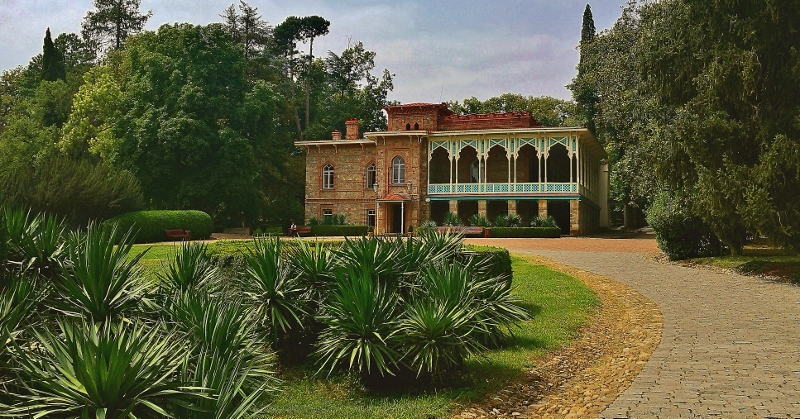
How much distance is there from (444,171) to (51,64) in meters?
30.6

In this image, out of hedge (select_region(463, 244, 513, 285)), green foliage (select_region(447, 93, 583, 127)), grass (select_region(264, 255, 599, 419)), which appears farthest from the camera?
green foliage (select_region(447, 93, 583, 127))

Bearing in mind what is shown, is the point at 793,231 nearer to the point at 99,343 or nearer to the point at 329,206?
the point at 99,343

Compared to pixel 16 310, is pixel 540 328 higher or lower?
lower

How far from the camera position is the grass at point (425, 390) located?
20.3ft

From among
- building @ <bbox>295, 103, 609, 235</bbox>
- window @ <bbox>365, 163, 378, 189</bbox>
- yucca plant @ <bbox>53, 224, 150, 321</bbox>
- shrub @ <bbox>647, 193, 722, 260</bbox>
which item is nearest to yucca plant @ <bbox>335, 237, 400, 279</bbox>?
yucca plant @ <bbox>53, 224, 150, 321</bbox>

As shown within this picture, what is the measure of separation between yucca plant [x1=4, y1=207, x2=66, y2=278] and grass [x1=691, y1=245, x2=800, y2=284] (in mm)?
14456

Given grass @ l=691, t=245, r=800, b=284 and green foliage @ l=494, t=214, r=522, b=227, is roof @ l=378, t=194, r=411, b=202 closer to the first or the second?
green foliage @ l=494, t=214, r=522, b=227

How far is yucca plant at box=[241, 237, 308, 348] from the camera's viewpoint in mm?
7391

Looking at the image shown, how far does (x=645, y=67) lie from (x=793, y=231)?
6003 mm

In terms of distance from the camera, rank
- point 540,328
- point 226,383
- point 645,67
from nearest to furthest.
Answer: point 226,383 → point 540,328 → point 645,67

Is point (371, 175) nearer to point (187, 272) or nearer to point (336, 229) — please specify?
point (336, 229)

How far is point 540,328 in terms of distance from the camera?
32.4ft

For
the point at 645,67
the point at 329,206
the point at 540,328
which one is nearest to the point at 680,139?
the point at 645,67

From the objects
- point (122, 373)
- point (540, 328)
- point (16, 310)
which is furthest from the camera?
point (540, 328)
